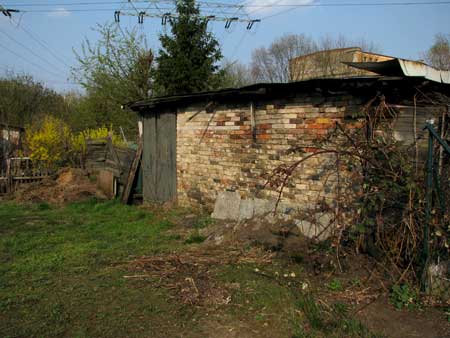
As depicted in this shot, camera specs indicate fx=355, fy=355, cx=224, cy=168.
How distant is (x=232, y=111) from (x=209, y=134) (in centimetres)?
86

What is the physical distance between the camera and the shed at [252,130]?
5090 mm

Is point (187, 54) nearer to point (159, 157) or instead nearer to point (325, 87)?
point (159, 157)

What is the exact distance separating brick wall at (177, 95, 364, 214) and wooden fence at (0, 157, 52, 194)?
6.00 meters

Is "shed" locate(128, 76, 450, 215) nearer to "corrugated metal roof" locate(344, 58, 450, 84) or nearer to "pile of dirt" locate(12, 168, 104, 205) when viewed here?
"corrugated metal roof" locate(344, 58, 450, 84)

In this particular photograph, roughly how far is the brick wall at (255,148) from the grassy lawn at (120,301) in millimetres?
1760

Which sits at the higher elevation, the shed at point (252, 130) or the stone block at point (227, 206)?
the shed at point (252, 130)

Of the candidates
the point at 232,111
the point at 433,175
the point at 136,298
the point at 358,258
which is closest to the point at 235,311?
the point at 136,298

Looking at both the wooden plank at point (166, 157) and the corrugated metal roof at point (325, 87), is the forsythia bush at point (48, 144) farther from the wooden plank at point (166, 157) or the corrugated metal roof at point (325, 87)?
the corrugated metal roof at point (325, 87)

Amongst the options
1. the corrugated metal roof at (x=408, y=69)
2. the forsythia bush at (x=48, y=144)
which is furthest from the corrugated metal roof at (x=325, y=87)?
the forsythia bush at (x=48, y=144)

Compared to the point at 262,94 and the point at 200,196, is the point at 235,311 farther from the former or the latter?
the point at 200,196

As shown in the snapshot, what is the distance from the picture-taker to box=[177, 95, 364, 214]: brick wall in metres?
5.78

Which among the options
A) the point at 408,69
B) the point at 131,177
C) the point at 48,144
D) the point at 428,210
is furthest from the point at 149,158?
the point at 428,210

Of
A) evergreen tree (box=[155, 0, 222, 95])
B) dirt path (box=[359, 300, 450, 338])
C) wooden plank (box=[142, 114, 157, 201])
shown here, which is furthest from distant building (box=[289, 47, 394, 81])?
dirt path (box=[359, 300, 450, 338])

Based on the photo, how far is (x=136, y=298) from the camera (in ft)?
13.0
